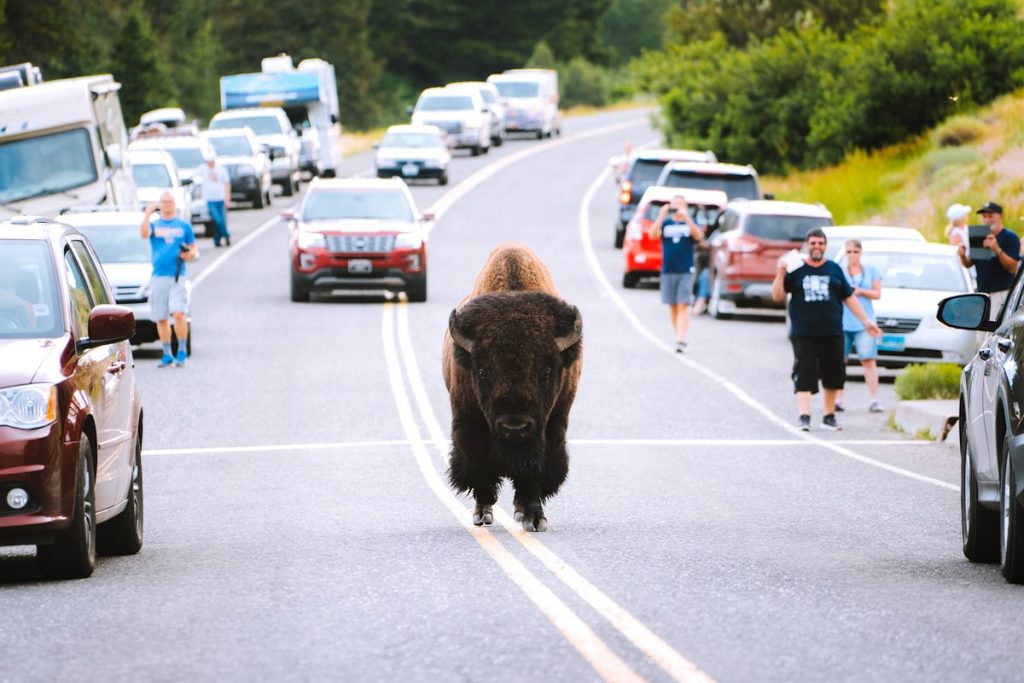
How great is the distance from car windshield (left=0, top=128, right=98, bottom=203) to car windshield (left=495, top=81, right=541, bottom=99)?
153ft

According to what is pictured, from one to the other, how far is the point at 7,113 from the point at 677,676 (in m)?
25.7

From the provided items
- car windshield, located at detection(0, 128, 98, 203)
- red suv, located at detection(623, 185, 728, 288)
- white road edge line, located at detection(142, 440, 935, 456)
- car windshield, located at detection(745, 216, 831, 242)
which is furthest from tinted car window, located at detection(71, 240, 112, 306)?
red suv, located at detection(623, 185, 728, 288)

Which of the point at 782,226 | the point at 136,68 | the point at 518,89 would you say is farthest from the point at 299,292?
the point at 518,89

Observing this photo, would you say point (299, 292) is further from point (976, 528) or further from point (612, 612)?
point (612, 612)

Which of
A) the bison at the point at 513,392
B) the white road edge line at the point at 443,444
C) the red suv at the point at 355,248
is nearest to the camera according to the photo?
the bison at the point at 513,392

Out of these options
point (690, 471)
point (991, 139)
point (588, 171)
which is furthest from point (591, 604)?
point (588, 171)

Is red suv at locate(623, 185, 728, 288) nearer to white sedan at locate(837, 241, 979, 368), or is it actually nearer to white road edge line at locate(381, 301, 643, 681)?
white sedan at locate(837, 241, 979, 368)

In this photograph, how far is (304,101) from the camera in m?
59.1

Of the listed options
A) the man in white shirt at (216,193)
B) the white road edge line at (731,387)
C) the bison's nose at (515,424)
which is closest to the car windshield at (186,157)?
the man in white shirt at (216,193)

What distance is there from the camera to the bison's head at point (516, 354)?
11.2 meters

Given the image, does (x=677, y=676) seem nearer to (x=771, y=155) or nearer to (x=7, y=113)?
(x=7, y=113)

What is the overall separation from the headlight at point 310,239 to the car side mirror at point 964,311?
70.1 feet

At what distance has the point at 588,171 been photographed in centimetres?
6494

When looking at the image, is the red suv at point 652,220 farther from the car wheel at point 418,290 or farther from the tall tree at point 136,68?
the tall tree at point 136,68
